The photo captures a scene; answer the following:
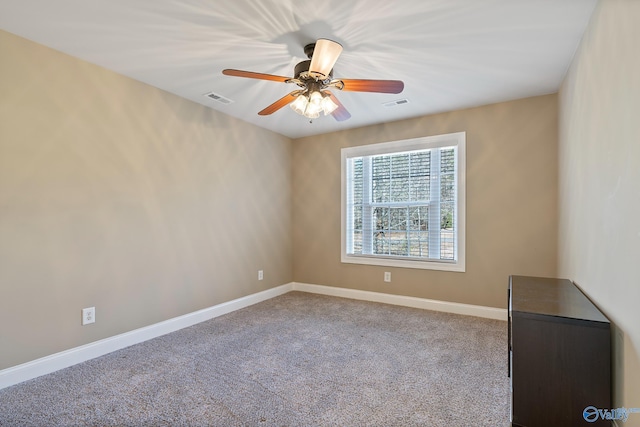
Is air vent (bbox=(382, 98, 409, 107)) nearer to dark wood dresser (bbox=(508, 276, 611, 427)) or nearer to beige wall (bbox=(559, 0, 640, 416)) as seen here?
A: beige wall (bbox=(559, 0, 640, 416))

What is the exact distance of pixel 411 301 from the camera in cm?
405

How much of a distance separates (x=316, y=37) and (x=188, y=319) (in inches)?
116

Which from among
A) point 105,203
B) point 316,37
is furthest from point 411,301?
point 105,203

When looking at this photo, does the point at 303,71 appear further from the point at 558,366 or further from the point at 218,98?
the point at 558,366

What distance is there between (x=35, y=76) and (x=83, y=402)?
2.27m

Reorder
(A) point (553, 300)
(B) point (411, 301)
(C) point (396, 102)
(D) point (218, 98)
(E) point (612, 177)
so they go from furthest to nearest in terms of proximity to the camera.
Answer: (B) point (411, 301) → (C) point (396, 102) → (D) point (218, 98) → (A) point (553, 300) → (E) point (612, 177)

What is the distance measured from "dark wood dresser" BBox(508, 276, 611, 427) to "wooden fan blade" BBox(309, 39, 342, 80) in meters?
1.79

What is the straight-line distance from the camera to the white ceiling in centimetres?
194

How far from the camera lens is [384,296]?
4.26m

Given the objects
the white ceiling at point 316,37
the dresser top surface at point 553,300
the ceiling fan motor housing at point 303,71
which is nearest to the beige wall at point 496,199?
the white ceiling at point 316,37

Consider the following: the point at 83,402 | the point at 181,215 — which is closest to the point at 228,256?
the point at 181,215

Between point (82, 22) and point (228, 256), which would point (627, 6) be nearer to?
point (82, 22)

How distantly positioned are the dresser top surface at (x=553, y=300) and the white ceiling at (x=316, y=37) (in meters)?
1.72

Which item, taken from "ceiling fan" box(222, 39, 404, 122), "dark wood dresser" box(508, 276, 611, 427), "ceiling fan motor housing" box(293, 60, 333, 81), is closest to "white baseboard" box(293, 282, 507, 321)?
"dark wood dresser" box(508, 276, 611, 427)
